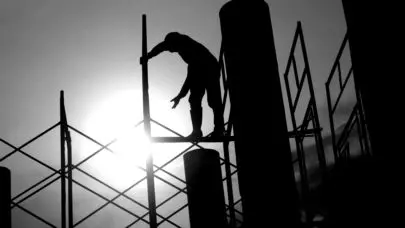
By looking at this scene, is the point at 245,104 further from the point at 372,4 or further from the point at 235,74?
the point at 372,4

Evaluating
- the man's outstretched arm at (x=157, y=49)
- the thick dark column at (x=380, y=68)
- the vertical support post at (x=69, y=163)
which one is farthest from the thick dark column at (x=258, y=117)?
the vertical support post at (x=69, y=163)

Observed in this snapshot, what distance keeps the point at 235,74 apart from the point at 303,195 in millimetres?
2291

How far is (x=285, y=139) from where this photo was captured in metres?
4.16

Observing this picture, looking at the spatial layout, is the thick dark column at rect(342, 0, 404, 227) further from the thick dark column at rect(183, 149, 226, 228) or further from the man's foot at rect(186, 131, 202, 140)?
the man's foot at rect(186, 131, 202, 140)

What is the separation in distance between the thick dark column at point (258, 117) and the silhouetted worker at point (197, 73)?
3.06 meters

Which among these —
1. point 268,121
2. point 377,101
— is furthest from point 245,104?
point 377,101

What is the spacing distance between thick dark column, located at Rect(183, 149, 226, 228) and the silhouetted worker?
72 centimetres

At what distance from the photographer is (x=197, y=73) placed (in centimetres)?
781

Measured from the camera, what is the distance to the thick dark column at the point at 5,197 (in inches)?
221

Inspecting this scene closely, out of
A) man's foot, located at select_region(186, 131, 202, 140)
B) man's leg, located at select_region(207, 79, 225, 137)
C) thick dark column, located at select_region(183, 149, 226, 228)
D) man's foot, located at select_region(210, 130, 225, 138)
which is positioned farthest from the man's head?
thick dark column, located at select_region(183, 149, 226, 228)

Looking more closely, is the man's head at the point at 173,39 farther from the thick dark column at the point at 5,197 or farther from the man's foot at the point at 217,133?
the thick dark column at the point at 5,197

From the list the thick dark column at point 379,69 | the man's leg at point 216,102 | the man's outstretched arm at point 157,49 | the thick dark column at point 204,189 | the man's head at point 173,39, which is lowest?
the thick dark column at point 204,189

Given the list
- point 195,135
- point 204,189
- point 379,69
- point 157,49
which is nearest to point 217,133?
point 195,135

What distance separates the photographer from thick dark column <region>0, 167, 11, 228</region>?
5.61 meters
